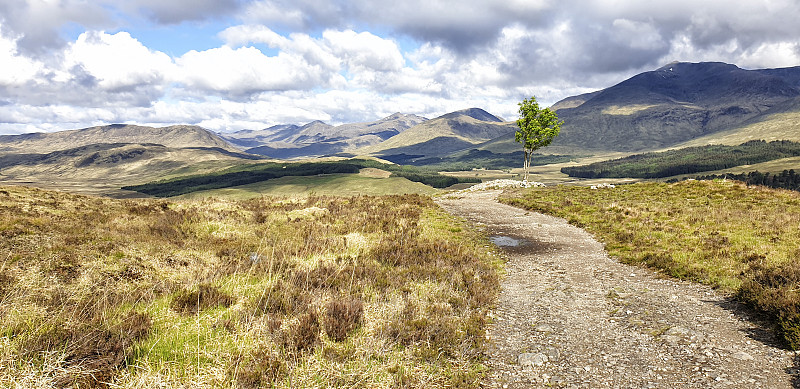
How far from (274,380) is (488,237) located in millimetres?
17020

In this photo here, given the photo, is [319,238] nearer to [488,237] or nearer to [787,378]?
[488,237]

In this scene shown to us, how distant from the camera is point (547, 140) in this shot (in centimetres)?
6262

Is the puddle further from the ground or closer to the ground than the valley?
closer to the ground

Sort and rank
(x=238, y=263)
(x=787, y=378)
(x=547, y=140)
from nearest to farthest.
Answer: (x=787, y=378) < (x=238, y=263) < (x=547, y=140)

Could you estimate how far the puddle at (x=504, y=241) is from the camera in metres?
19.7

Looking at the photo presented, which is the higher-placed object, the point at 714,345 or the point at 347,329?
the point at 347,329

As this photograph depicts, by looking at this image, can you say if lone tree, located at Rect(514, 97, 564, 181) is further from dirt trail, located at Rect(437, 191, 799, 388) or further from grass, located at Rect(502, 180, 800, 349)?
dirt trail, located at Rect(437, 191, 799, 388)

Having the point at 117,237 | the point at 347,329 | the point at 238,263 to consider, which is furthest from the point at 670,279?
the point at 117,237

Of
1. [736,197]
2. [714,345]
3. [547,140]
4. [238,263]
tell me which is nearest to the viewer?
[714,345]

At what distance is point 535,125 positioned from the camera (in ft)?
196

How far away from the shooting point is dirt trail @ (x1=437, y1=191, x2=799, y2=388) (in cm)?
717

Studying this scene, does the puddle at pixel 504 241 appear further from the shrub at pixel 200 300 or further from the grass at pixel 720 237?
the shrub at pixel 200 300

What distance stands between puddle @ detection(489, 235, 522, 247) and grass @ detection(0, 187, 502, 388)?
2.42 m

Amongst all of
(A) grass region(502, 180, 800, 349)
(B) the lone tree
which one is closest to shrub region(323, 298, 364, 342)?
(A) grass region(502, 180, 800, 349)
